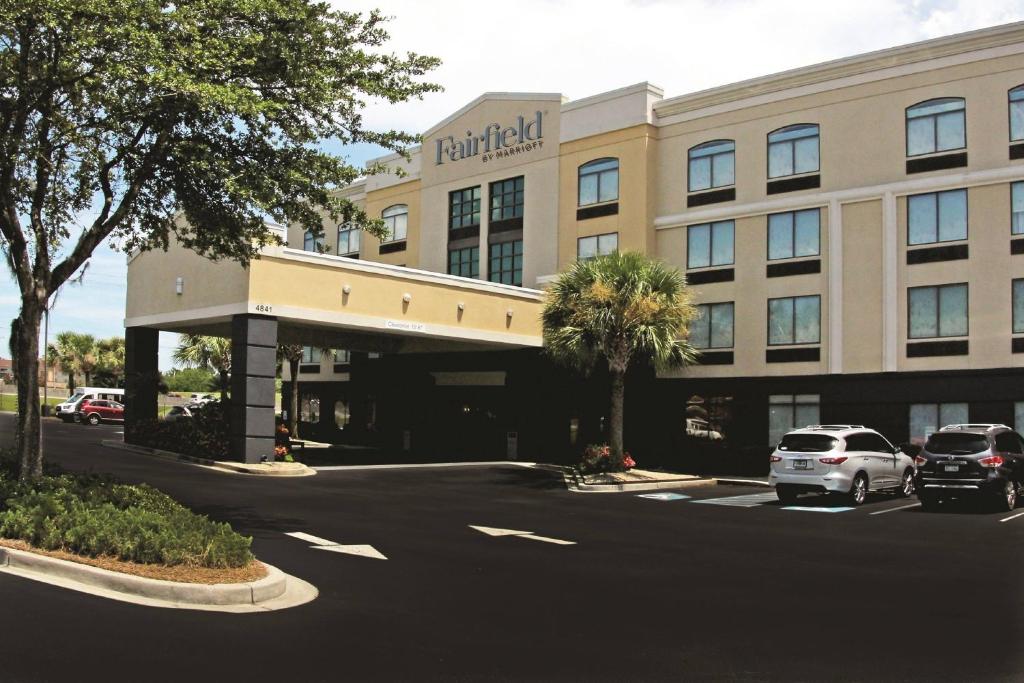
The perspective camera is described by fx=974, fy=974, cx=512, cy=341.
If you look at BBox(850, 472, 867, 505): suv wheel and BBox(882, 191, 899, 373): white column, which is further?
BBox(882, 191, 899, 373): white column

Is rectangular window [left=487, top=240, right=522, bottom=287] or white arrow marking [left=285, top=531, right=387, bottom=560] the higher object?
rectangular window [left=487, top=240, right=522, bottom=287]

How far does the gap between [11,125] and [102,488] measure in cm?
607

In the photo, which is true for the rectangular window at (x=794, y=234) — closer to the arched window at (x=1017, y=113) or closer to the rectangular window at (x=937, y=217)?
the rectangular window at (x=937, y=217)

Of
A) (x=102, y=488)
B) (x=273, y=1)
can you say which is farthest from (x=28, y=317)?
(x=273, y=1)

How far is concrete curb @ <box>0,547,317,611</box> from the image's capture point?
9.36m

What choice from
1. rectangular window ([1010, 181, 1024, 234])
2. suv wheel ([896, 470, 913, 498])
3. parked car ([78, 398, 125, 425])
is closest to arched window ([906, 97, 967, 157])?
rectangular window ([1010, 181, 1024, 234])

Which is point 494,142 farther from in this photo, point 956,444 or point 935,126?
point 956,444

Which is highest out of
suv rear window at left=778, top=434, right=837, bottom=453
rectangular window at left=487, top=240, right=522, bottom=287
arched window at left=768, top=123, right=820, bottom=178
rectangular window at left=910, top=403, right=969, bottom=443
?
arched window at left=768, top=123, right=820, bottom=178

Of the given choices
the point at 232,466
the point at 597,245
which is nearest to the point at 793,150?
the point at 597,245

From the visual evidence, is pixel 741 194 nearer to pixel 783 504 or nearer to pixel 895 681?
pixel 783 504

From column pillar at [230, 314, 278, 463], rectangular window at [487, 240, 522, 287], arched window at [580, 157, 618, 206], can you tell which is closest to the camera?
column pillar at [230, 314, 278, 463]

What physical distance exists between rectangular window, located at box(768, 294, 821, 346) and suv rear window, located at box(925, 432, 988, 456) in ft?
33.8

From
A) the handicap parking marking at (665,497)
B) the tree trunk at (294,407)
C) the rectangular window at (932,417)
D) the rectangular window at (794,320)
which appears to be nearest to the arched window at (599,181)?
the rectangular window at (794,320)

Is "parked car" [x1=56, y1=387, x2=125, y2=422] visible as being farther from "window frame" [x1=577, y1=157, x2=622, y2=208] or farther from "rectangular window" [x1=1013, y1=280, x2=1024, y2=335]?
"rectangular window" [x1=1013, y1=280, x2=1024, y2=335]
